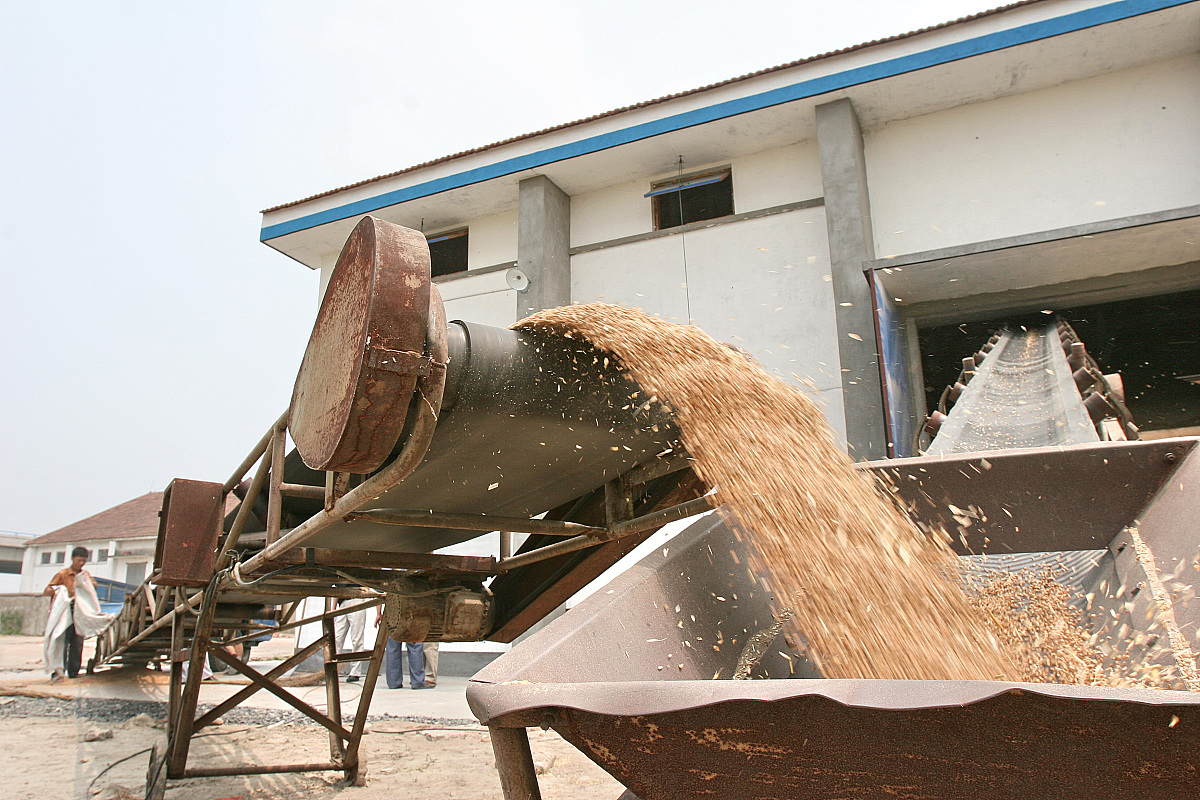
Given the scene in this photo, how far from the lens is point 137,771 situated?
15.7 feet

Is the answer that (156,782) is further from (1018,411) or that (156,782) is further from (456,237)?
(456,237)

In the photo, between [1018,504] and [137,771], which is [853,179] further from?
[137,771]

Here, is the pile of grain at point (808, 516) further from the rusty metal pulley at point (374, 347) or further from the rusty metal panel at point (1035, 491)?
the rusty metal pulley at point (374, 347)

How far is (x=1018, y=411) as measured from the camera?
413 centimetres

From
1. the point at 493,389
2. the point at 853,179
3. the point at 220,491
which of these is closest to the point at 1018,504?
the point at 493,389

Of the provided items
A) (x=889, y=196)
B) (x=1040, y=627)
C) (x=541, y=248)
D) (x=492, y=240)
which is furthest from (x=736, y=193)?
(x=1040, y=627)

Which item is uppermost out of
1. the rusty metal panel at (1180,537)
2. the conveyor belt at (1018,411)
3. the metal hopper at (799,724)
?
the conveyor belt at (1018,411)

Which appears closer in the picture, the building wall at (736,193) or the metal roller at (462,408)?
the metal roller at (462,408)

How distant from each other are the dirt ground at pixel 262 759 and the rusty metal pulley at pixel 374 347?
108 inches

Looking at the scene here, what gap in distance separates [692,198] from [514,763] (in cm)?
952

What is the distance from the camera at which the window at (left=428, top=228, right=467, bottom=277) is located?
1145 centimetres

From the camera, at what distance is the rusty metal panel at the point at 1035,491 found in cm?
224

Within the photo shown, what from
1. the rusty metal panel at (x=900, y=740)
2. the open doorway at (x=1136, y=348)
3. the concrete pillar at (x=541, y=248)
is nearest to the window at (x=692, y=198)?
the concrete pillar at (x=541, y=248)

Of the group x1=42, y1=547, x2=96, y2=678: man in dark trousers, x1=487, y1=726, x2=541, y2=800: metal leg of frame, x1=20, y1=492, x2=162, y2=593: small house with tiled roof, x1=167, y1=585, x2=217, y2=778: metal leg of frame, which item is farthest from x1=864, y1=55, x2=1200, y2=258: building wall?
x1=20, y1=492, x2=162, y2=593: small house with tiled roof
